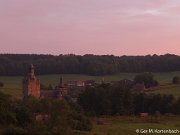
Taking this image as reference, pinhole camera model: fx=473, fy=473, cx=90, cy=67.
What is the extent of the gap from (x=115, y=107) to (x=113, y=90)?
4536 mm

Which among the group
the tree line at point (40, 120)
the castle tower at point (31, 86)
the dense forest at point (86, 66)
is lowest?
the tree line at point (40, 120)

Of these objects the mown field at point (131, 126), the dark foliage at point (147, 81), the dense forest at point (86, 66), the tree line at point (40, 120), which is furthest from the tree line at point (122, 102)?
the dense forest at point (86, 66)

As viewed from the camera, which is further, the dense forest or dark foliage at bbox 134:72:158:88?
the dense forest

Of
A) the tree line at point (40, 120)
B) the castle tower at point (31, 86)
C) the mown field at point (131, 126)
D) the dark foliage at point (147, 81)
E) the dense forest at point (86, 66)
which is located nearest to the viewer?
the tree line at point (40, 120)

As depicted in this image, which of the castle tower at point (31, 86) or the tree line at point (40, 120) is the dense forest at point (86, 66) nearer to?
the castle tower at point (31, 86)

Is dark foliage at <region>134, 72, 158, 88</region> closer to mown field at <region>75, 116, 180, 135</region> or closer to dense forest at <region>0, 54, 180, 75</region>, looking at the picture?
dense forest at <region>0, 54, 180, 75</region>

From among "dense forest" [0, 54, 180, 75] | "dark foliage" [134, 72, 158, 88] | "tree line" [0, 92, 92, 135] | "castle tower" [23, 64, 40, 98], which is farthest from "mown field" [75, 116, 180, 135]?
"dense forest" [0, 54, 180, 75]

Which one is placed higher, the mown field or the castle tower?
the castle tower

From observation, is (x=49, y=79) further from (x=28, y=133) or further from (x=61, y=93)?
(x=28, y=133)

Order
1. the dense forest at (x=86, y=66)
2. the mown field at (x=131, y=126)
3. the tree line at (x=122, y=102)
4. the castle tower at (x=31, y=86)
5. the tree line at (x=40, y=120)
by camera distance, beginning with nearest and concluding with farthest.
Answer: the tree line at (x=40, y=120) → the mown field at (x=131, y=126) → the tree line at (x=122, y=102) → the castle tower at (x=31, y=86) → the dense forest at (x=86, y=66)

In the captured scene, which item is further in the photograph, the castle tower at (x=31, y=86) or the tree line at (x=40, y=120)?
the castle tower at (x=31, y=86)

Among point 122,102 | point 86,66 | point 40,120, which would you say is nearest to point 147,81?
point 122,102

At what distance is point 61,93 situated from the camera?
98375 mm

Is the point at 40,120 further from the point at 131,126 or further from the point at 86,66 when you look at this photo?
the point at 86,66
